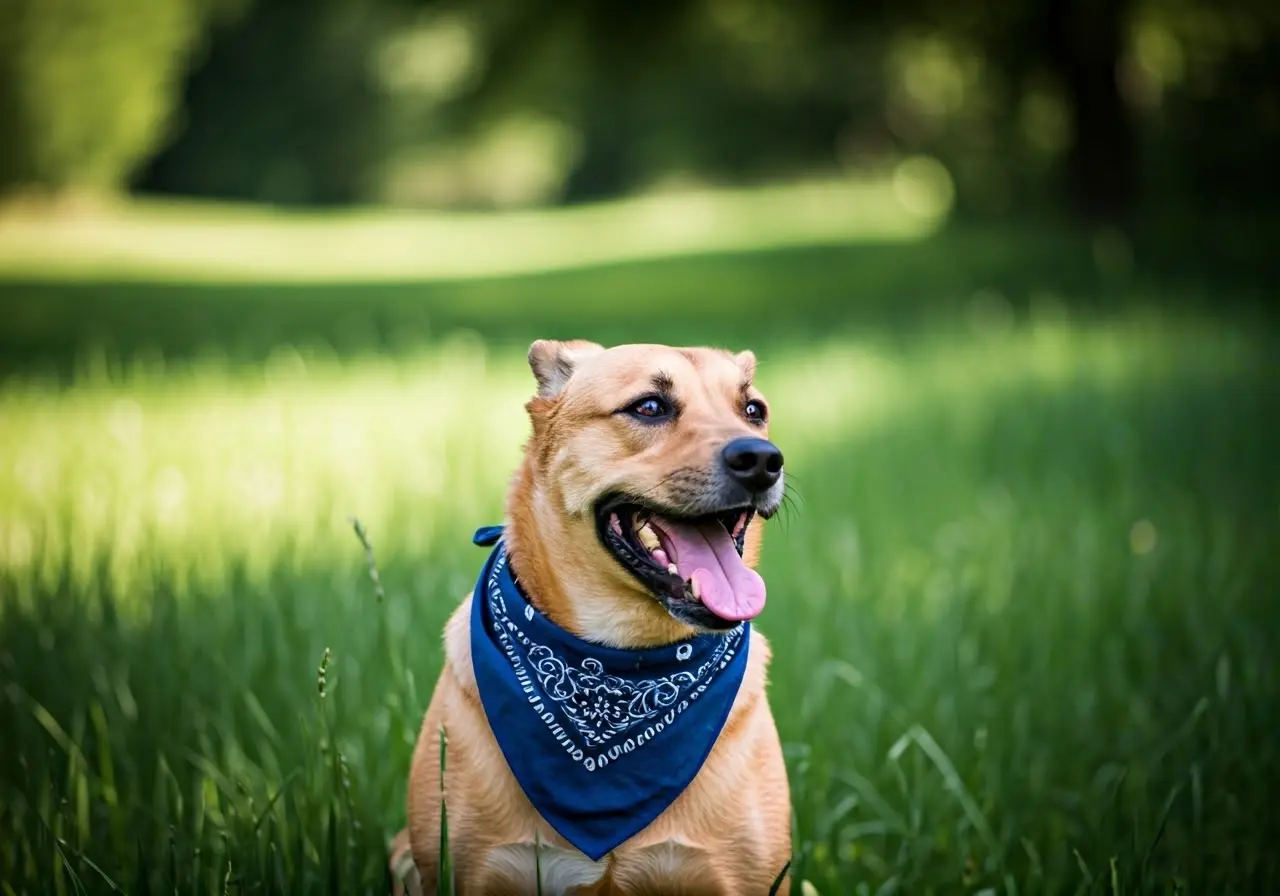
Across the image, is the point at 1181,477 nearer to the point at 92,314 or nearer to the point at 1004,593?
the point at 1004,593

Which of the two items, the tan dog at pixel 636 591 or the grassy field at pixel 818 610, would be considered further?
the grassy field at pixel 818 610

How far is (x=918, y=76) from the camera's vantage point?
25.1 metres

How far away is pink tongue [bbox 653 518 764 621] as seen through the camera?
2.68m

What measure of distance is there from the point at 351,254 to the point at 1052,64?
1400 centimetres

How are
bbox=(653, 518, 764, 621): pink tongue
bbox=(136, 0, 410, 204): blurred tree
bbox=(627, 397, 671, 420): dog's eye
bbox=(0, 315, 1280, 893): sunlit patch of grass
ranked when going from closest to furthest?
bbox=(653, 518, 764, 621): pink tongue < bbox=(627, 397, 671, 420): dog's eye < bbox=(0, 315, 1280, 893): sunlit patch of grass < bbox=(136, 0, 410, 204): blurred tree

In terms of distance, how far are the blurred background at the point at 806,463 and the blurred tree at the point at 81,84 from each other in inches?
7.1

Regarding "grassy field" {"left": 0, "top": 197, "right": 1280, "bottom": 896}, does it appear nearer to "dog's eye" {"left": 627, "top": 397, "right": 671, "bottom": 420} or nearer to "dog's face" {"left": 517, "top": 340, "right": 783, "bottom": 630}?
"dog's face" {"left": 517, "top": 340, "right": 783, "bottom": 630}

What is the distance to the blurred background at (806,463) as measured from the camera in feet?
12.2

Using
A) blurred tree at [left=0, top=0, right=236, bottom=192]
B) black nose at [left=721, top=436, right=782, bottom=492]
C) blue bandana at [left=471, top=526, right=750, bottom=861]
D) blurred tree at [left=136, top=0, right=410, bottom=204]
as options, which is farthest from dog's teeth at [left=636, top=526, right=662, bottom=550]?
blurred tree at [left=136, top=0, right=410, bottom=204]

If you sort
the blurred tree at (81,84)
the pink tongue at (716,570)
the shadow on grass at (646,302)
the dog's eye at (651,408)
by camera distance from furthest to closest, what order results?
the blurred tree at (81,84)
the shadow on grass at (646,302)
the dog's eye at (651,408)
the pink tongue at (716,570)

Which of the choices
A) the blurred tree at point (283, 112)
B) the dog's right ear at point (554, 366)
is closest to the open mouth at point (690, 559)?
the dog's right ear at point (554, 366)

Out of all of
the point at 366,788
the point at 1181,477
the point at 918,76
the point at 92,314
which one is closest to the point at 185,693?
the point at 366,788

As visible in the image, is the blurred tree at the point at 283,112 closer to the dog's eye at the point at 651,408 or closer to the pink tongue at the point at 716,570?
the dog's eye at the point at 651,408

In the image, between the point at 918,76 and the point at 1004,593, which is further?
the point at 918,76
